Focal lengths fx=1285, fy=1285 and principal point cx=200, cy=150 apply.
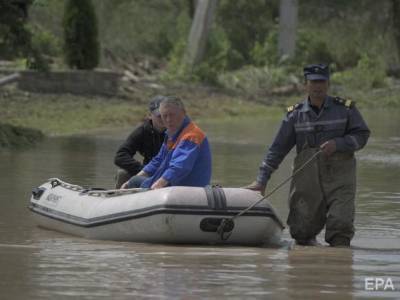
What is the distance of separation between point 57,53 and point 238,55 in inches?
435

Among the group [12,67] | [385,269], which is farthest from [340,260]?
[12,67]

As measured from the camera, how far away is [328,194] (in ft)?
36.0

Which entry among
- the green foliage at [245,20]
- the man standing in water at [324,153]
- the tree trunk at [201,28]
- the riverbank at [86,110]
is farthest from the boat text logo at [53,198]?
the green foliage at [245,20]

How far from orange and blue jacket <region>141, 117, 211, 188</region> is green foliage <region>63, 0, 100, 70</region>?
20.3 m

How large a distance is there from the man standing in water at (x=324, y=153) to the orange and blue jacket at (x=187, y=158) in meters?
0.66

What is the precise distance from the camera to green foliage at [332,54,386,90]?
139ft

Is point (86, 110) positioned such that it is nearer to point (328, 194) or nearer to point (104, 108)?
point (104, 108)

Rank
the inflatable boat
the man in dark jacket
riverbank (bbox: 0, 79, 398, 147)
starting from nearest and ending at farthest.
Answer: the inflatable boat, the man in dark jacket, riverbank (bbox: 0, 79, 398, 147)

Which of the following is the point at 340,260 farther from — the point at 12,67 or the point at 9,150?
the point at 12,67

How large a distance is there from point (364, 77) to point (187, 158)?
1251 inches

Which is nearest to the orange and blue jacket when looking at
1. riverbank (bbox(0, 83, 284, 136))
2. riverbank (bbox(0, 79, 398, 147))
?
riverbank (bbox(0, 79, 398, 147))

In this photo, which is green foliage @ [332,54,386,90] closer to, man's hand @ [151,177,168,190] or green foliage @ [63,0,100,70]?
green foliage @ [63,0,100,70]

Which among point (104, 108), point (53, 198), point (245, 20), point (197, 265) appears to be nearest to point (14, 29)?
point (104, 108)

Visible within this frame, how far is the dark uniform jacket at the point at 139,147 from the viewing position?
13.1 meters
